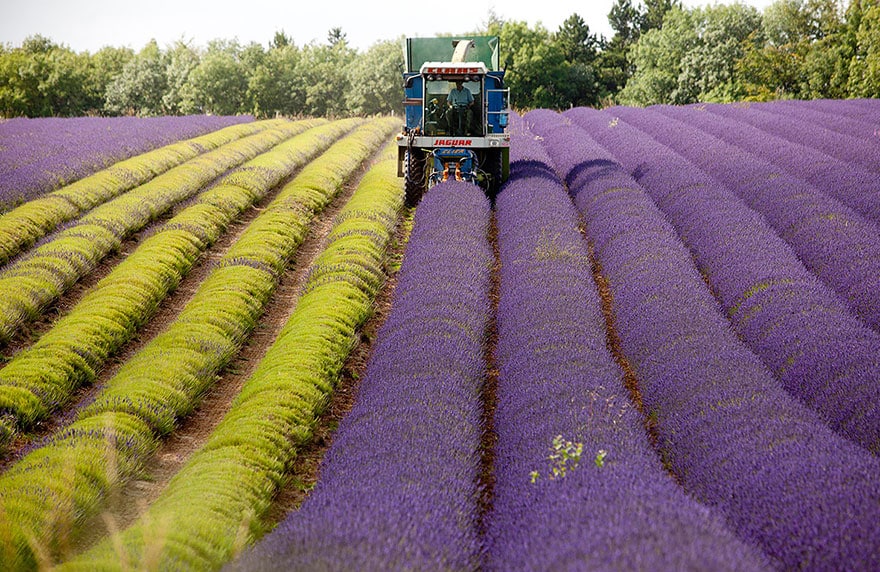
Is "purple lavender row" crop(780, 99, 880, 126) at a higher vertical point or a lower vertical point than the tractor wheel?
higher

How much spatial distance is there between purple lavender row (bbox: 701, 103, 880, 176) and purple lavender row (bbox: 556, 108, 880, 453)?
14.9 feet

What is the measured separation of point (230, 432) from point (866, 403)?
5494mm

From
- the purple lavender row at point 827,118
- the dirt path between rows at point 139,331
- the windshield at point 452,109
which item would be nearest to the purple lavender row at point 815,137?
the purple lavender row at point 827,118

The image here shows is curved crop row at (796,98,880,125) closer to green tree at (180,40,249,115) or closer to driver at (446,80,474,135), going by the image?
driver at (446,80,474,135)

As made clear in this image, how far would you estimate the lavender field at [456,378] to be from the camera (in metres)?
4.73

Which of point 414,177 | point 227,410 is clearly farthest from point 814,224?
point 227,410

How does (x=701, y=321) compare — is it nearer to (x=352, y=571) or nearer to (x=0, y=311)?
(x=352, y=571)

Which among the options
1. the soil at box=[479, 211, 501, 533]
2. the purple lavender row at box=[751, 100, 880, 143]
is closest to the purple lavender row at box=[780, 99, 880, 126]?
the purple lavender row at box=[751, 100, 880, 143]

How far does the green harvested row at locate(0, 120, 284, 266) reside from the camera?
1447 centimetres

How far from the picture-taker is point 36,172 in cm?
1964

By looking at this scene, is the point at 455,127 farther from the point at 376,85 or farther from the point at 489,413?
the point at 376,85

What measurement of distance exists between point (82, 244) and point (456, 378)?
28.7 feet

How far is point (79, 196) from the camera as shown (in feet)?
57.6

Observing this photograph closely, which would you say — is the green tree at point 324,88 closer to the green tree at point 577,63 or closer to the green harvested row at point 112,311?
the green tree at point 577,63
